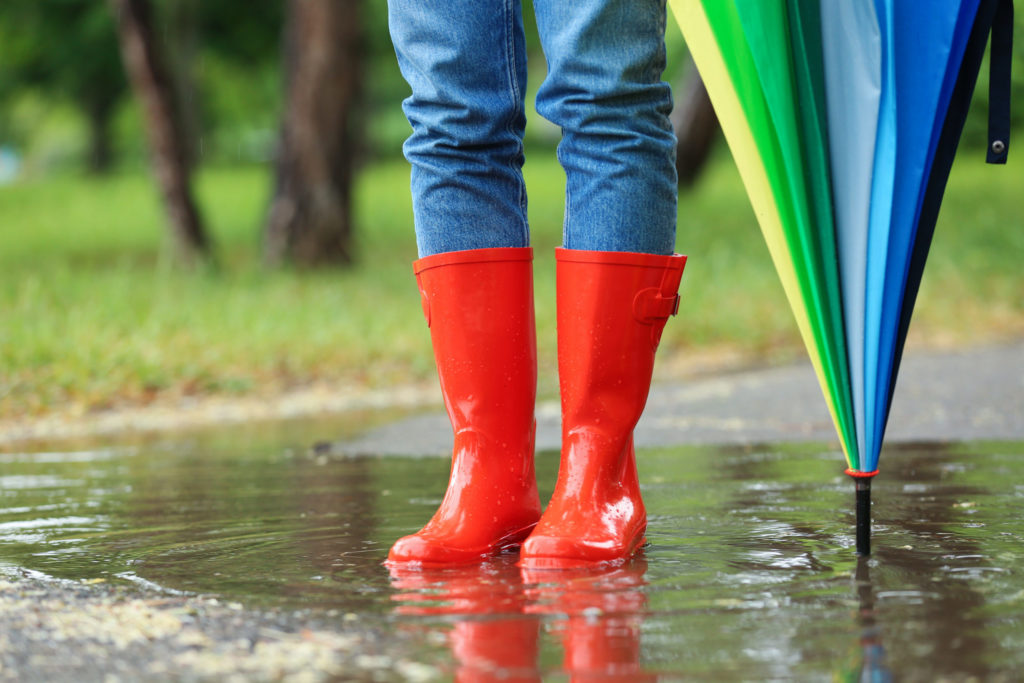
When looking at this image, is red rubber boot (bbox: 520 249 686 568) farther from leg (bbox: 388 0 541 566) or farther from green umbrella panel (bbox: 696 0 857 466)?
green umbrella panel (bbox: 696 0 857 466)

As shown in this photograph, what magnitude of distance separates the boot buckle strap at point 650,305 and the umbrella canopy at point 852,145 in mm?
217

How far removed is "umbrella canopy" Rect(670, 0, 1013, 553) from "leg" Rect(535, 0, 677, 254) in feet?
0.45

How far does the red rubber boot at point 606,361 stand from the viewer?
5.89 feet

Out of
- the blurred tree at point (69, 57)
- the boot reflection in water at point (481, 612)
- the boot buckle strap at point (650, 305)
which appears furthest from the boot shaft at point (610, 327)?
the blurred tree at point (69, 57)

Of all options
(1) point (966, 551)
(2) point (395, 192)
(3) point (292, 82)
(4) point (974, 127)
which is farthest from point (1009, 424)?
(2) point (395, 192)

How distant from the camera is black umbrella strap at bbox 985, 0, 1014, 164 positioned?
5.20 ft

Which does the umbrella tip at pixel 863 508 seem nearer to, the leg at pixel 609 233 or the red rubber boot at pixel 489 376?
the leg at pixel 609 233

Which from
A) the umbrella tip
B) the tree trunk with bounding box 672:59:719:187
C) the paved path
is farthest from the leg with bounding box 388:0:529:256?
the tree trunk with bounding box 672:59:719:187

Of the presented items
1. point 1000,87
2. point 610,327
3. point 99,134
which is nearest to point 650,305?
point 610,327

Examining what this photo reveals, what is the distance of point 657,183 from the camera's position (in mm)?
1824

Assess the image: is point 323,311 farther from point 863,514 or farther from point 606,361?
point 863,514

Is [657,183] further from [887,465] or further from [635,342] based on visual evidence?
[887,465]

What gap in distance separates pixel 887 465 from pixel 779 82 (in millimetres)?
1183

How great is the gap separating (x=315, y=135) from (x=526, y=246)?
7.13m
